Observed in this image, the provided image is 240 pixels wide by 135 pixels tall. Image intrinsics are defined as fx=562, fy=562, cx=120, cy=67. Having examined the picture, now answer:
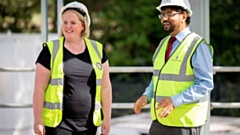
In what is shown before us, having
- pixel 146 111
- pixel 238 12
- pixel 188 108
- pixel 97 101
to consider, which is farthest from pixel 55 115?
pixel 238 12

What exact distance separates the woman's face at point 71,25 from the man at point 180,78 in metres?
0.53

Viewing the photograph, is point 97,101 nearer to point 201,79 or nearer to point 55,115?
point 55,115

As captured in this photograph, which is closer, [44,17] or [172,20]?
[172,20]

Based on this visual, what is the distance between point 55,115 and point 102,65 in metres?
0.44

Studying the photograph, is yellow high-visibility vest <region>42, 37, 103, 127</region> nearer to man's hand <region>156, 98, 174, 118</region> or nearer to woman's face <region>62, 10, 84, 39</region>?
woman's face <region>62, 10, 84, 39</region>

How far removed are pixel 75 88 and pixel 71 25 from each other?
382 mm

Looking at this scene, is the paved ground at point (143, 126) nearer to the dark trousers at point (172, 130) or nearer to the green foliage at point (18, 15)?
the dark trousers at point (172, 130)

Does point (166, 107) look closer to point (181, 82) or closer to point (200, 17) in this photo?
point (181, 82)

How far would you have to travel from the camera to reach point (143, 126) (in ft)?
20.0

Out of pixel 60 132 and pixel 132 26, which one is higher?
pixel 132 26

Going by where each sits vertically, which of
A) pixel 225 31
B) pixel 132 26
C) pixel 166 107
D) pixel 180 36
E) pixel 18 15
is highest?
pixel 18 15

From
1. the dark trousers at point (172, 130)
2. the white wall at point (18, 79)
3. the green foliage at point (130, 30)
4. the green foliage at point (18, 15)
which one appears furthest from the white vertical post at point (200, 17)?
the green foliage at point (18, 15)

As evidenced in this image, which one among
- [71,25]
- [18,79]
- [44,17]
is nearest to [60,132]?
[71,25]

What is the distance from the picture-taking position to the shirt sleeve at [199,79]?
3.24 meters
